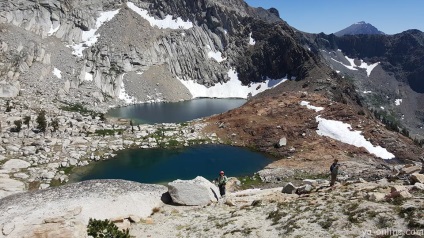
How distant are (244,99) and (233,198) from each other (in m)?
128

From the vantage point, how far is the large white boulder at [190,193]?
28.1 metres

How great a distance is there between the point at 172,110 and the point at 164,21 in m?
69.3

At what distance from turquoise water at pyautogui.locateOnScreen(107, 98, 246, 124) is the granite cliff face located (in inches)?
361

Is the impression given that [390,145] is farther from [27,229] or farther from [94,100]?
[94,100]

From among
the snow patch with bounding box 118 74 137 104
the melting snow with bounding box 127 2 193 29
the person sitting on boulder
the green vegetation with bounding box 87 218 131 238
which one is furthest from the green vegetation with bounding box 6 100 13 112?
the melting snow with bounding box 127 2 193 29

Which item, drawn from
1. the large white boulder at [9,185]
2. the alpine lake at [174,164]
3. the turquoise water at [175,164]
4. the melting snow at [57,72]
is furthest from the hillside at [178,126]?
the turquoise water at [175,164]

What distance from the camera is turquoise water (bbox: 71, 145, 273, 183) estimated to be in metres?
48.4

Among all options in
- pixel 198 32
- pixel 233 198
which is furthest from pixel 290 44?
pixel 233 198

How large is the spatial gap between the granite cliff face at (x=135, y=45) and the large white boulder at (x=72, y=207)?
6832 cm

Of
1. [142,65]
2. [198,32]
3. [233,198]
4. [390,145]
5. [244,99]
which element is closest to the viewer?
[233,198]

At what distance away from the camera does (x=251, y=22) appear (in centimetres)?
18088

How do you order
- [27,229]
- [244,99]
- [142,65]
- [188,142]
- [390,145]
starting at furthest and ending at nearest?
[244,99] < [142,65] < [188,142] < [390,145] < [27,229]

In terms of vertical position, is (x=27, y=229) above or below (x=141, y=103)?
below

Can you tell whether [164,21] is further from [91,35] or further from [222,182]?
[222,182]
